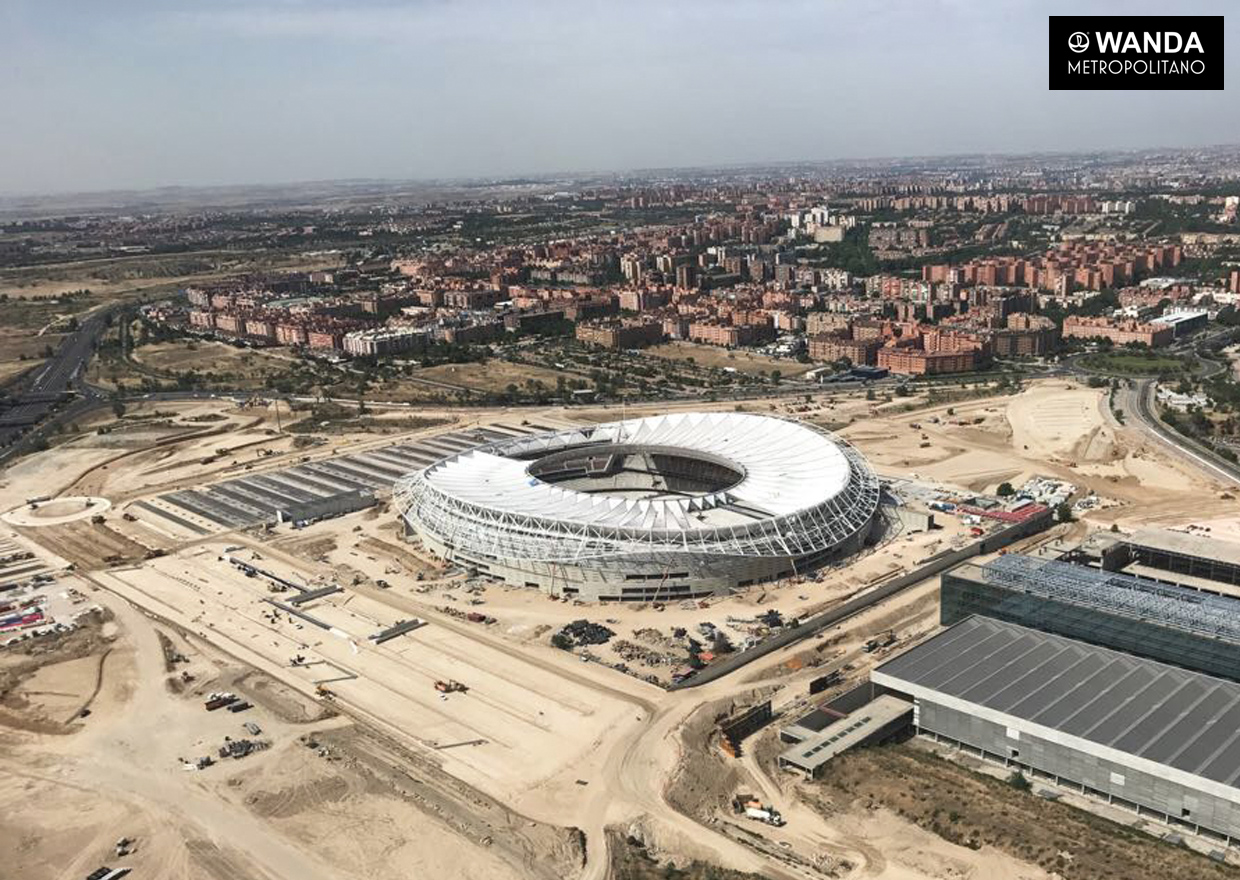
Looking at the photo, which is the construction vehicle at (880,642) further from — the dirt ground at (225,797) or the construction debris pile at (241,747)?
the construction debris pile at (241,747)

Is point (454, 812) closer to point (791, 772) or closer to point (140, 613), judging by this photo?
point (791, 772)

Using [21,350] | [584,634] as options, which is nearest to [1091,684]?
[584,634]

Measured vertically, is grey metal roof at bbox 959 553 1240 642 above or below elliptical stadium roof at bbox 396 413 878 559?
below

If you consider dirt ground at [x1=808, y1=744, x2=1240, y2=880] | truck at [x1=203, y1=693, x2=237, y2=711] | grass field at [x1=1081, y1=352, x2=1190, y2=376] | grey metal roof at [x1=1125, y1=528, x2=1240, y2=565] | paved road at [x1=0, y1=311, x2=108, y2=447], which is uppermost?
paved road at [x1=0, y1=311, x2=108, y2=447]

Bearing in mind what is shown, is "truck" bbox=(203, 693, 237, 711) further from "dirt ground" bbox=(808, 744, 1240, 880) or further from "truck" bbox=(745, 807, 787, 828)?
"dirt ground" bbox=(808, 744, 1240, 880)

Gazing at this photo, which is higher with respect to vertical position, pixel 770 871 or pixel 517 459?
pixel 517 459

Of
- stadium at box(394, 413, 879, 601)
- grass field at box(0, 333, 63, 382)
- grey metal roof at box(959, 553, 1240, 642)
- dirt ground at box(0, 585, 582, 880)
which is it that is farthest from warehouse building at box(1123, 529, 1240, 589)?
grass field at box(0, 333, 63, 382)

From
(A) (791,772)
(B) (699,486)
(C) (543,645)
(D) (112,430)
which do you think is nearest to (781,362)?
(B) (699,486)
